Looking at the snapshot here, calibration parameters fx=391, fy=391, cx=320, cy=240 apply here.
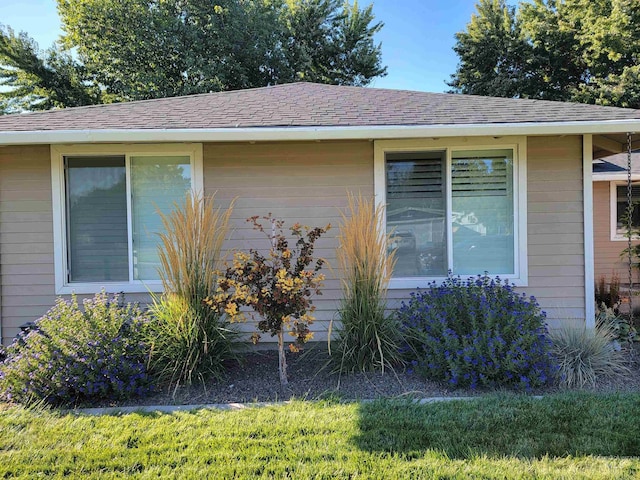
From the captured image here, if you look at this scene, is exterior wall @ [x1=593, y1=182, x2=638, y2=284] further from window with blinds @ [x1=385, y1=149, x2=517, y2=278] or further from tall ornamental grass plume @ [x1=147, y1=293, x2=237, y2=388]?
tall ornamental grass plume @ [x1=147, y1=293, x2=237, y2=388]

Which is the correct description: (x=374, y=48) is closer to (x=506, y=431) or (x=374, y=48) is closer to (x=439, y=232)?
(x=439, y=232)

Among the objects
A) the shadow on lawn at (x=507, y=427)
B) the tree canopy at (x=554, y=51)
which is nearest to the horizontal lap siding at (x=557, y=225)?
the shadow on lawn at (x=507, y=427)

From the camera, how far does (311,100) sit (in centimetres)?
523

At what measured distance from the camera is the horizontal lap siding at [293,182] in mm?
4453

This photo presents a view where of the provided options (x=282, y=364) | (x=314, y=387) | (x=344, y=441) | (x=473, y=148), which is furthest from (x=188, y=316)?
(x=473, y=148)

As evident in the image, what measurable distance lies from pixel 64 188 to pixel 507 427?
4.84 meters

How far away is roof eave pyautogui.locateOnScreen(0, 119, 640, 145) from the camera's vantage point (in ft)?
12.8

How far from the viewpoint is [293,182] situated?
14.7 feet

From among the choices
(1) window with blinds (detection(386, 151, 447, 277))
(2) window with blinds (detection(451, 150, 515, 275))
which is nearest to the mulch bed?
(1) window with blinds (detection(386, 151, 447, 277))

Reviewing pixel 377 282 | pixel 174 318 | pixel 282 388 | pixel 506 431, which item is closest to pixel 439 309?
pixel 377 282

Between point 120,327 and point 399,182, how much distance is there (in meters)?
3.25

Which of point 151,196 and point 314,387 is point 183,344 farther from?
point 151,196

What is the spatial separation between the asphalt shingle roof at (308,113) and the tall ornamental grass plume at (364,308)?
1.18 meters

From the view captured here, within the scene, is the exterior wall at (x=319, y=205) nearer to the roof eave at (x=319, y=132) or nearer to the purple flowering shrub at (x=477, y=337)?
the roof eave at (x=319, y=132)
